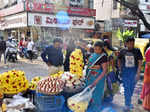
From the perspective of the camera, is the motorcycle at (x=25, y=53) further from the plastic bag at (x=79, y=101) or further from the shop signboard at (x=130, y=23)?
the shop signboard at (x=130, y=23)

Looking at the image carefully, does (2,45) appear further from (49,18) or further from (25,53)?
(49,18)

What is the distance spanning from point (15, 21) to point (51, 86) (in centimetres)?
1666

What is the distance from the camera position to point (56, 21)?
1747 cm

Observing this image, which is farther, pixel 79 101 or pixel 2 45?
pixel 2 45

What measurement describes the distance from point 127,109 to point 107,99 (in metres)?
0.51

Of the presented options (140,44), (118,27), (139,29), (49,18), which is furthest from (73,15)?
(140,44)

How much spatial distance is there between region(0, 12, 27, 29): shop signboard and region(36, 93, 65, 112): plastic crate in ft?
45.3

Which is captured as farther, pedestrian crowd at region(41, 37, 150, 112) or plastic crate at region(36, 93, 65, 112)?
pedestrian crowd at region(41, 37, 150, 112)

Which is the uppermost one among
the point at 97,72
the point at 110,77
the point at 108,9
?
the point at 108,9

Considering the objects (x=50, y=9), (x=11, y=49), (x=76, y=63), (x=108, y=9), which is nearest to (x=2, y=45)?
(x=11, y=49)

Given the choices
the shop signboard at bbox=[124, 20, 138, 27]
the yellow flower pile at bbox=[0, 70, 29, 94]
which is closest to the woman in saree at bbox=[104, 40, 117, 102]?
the yellow flower pile at bbox=[0, 70, 29, 94]

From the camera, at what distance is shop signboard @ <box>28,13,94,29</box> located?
1608 centimetres

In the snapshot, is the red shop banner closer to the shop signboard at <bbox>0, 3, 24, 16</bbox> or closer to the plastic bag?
the shop signboard at <bbox>0, 3, 24, 16</bbox>

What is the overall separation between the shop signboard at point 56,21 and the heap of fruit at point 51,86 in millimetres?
13394
